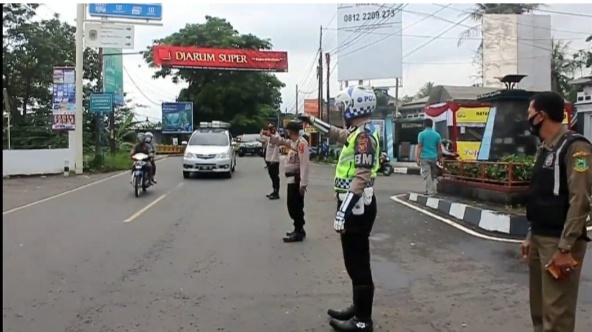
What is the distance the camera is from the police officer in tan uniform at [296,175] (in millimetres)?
8547

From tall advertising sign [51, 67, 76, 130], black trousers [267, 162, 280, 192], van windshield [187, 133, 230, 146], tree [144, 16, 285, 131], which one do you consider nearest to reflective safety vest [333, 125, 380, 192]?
black trousers [267, 162, 280, 192]

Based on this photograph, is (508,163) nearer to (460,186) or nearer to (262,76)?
(460,186)

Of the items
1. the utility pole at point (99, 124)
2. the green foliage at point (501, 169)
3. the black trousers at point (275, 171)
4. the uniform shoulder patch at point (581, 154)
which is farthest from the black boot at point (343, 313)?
the utility pole at point (99, 124)

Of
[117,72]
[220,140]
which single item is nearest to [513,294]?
[220,140]

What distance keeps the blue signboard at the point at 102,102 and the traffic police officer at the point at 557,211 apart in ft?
69.4

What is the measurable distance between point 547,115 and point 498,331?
1714 mm

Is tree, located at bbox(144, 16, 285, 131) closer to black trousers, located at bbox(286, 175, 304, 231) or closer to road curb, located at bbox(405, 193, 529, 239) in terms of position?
road curb, located at bbox(405, 193, 529, 239)

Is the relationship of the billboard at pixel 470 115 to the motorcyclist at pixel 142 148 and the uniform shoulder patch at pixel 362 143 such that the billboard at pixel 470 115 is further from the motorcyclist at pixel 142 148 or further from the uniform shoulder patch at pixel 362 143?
A: the uniform shoulder patch at pixel 362 143

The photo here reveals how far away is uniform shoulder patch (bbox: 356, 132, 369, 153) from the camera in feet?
15.5

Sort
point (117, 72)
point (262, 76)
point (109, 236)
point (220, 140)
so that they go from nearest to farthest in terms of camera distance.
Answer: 1. point (109, 236)
2. point (220, 140)
3. point (117, 72)
4. point (262, 76)

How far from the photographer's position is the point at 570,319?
3.78 meters

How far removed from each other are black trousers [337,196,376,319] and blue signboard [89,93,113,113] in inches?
791

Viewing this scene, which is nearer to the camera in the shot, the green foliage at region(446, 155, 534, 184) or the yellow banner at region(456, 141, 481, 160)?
the green foliage at region(446, 155, 534, 184)

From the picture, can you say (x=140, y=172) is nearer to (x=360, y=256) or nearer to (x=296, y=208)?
(x=296, y=208)
